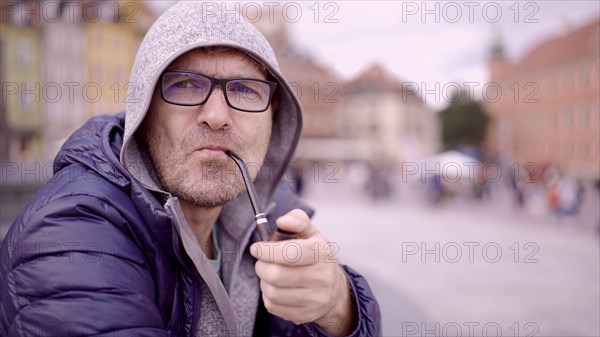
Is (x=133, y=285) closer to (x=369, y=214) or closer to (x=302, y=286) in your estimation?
(x=302, y=286)

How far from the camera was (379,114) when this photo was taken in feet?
206

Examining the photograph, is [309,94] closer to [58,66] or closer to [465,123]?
[465,123]

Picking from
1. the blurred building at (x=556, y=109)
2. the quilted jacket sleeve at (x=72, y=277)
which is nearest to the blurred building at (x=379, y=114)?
the blurred building at (x=556, y=109)

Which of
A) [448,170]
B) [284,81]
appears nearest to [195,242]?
[284,81]

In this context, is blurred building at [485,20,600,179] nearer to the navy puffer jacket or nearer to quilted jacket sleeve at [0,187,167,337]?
the navy puffer jacket

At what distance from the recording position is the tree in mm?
63344

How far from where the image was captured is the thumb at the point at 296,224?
0.93m

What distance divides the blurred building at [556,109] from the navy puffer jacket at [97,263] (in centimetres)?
4634

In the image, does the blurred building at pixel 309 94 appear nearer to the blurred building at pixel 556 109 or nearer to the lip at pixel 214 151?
the blurred building at pixel 556 109

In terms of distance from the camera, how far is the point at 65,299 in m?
0.95

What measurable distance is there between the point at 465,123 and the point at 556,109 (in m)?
11.4

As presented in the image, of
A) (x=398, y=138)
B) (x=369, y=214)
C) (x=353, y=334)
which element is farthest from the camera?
(x=398, y=138)

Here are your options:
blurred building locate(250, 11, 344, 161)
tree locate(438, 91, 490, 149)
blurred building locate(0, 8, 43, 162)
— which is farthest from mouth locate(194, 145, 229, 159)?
tree locate(438, 91, 490, 149)

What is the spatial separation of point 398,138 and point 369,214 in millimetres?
48394
